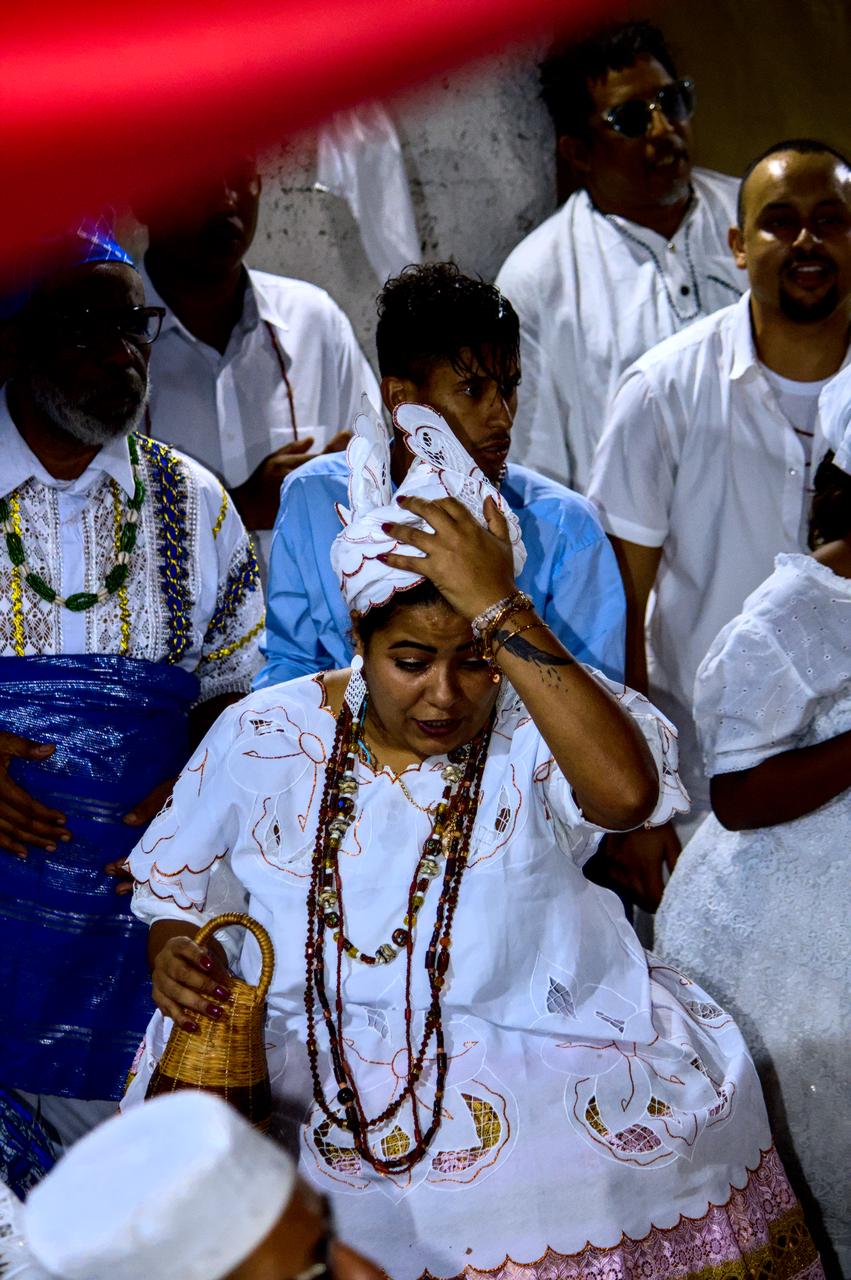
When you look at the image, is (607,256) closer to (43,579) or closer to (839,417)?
(839,417)

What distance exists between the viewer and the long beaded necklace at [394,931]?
2592mm

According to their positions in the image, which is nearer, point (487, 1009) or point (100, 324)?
point (487, 1009)

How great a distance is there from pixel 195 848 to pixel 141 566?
0.96 meters

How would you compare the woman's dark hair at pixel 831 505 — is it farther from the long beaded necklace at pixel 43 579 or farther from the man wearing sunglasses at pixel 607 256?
the man wearing sunglasses at pixel 607 256

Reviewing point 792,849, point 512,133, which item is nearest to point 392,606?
point 792,849

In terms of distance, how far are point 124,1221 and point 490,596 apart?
1362 mm

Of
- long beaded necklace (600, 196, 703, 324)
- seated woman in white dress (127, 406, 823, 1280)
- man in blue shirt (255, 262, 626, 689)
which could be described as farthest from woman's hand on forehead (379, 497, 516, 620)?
long beaded necklace (600, 196, 703, 324)

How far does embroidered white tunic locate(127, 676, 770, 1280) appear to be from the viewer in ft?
8.09

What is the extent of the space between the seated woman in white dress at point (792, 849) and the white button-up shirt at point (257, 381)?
76.8 inches

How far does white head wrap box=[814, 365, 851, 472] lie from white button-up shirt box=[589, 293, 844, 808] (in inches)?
33.6

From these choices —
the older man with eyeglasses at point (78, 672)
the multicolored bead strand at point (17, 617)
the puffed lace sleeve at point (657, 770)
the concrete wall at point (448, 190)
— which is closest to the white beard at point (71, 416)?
the older man with eyeglasses at point (78, 672)

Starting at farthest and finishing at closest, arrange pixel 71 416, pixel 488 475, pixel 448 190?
pixel 448 190, pixel 71 416, pixel 488 475

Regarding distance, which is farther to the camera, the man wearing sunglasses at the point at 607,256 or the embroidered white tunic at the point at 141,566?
the man wearing sunglasses at the point at 607,256

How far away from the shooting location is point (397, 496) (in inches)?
104
